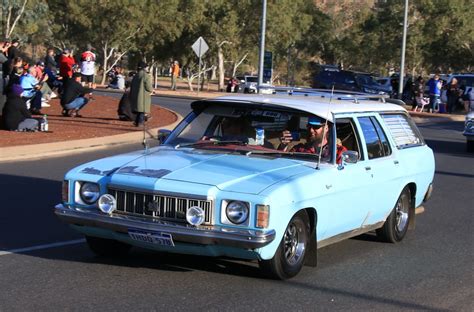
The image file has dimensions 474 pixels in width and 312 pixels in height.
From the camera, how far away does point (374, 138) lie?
316 inches

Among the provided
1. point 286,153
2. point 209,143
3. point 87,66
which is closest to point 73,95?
point 87,66

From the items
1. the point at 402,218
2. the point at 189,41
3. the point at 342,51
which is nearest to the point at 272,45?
the point at 189,41

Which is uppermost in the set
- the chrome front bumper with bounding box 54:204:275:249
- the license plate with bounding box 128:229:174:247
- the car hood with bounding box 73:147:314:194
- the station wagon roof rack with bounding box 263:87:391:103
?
the station wagon roof rack with bounding box 263:87:391:103

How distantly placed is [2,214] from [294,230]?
4.36 m

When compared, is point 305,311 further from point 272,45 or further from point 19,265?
point 272,45

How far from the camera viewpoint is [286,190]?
6043 mm

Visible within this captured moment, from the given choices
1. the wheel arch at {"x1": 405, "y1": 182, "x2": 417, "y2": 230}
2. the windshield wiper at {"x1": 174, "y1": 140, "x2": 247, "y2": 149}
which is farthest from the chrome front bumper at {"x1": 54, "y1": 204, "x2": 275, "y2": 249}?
the wheel arch at {"x1": 405, "y1": 182, "x2": 417, "y2": 230}

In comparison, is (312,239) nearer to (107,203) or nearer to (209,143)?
(209,143)

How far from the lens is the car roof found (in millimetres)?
7281

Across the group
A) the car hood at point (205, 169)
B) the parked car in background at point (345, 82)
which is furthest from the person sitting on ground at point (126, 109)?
the parked car in background at point (345, 82)

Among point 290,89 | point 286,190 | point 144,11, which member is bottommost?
point 286,190

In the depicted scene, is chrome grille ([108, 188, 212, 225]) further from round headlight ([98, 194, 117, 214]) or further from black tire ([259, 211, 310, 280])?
black tire ([259, 211, 310, 280])

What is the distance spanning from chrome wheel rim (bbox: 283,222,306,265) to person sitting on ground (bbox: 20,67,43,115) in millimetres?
14151

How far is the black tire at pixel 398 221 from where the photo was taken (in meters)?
8.23
